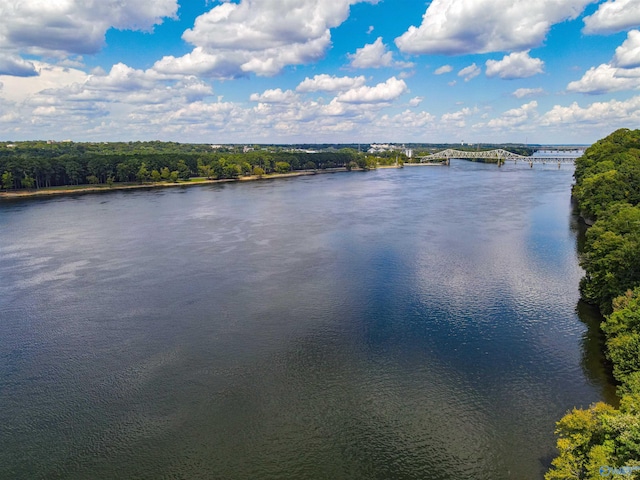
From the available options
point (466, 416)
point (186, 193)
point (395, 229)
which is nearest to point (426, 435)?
point (466, 416)

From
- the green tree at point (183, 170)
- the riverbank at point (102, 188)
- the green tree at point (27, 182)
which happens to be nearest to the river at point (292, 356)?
the riverbank at point (102, 188)

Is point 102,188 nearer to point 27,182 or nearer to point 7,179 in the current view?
point 27,182

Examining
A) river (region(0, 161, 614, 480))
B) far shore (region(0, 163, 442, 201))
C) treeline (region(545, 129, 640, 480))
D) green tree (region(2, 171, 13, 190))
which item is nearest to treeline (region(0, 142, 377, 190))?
green tree (region(2, 171, 13, 190))

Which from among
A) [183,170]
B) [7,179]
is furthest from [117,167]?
[7,179]

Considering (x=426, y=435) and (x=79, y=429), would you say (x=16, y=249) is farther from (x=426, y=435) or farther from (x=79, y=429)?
(x=426, y=435)

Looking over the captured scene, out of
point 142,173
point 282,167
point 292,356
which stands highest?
point 282,167
